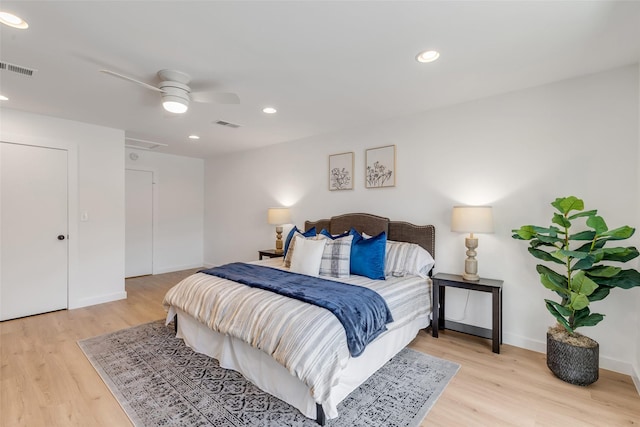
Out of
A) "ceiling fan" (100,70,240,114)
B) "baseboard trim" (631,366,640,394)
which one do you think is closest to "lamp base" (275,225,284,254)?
"ceiling fan" (100,70,240,114)

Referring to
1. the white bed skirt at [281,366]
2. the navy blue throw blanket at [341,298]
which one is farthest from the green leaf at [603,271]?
the navy blue throw blanket at [341,298]

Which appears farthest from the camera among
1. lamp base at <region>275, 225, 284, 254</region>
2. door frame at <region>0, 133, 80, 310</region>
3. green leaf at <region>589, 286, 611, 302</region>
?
lamp base at <region>275, 225, 284, 254</region>

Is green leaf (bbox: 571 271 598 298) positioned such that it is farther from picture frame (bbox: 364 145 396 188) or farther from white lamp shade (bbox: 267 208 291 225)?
white lamp shade (bbox: 267 208 291 225)

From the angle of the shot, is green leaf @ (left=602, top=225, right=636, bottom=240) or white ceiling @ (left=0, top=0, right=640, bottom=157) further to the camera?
green leaf @ (left=602, top=225, right=636, bottom=240)

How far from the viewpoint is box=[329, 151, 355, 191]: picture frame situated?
422cm

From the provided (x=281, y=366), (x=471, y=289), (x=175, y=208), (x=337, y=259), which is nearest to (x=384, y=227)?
(x=337, y=259)

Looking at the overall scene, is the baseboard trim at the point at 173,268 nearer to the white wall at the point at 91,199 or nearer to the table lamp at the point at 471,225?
the white wall at the point at 91,199

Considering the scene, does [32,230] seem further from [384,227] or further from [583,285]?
[583,285]

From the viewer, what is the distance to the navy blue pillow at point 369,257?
307cm

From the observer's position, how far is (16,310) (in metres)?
3.62

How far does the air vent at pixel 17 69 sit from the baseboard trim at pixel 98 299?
2908 millimetres

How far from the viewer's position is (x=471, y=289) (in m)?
2.88

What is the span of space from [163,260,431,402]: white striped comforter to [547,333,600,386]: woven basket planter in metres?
1.11

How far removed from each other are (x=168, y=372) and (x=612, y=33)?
4.13 meters
